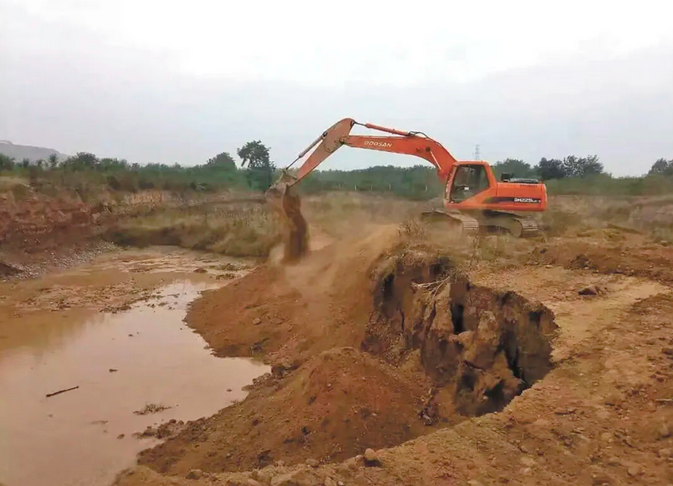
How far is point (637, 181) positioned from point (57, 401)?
29658 mm

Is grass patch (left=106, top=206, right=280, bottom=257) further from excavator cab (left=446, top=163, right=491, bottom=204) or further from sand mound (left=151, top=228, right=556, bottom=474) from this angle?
sand mound (left=151, top=228, right=556, bottom=474)

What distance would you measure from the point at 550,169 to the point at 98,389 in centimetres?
3405

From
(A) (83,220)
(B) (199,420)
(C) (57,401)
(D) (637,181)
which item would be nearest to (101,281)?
(A) (83,220)

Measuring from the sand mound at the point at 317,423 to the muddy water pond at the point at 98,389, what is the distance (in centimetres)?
89

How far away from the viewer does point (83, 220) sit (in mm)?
24578

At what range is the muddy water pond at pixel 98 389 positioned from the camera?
21.7ft

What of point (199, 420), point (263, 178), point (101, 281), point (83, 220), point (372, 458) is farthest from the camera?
point (263, 178)

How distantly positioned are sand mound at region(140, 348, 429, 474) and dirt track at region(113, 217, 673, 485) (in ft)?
0.06

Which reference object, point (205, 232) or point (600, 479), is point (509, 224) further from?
point (205, 232)

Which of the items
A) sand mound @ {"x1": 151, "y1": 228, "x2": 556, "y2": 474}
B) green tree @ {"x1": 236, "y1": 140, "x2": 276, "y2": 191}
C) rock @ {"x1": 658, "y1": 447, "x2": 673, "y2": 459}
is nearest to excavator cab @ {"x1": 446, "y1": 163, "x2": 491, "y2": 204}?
sand mound @ {"x1": 151, "y1": 228, "x2": 556, "y2": 474}

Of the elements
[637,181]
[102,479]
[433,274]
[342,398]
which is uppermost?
[637,181]

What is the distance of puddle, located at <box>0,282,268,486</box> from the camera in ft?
21.6

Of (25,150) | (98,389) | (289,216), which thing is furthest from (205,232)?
(25,150)

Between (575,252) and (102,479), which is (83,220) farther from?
(575,252)
